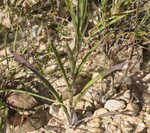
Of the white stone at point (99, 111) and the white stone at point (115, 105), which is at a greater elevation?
the white stone at point (115, 105)

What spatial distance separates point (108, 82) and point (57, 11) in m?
0.71

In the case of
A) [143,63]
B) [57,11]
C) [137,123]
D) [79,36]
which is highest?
[57,11]

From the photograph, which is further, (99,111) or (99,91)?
(99,91)

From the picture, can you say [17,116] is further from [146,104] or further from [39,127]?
[146,104]

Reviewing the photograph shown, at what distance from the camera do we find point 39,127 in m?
1.13

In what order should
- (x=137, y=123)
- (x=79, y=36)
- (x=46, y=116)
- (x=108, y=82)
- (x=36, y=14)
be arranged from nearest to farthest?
(x=79, y=36) < (x=137, y=123) < (x=46, y=116) < (x=108, y=82) < (x=36, y=14)

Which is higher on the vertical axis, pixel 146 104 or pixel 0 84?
pixel 0 84

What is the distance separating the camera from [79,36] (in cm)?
77

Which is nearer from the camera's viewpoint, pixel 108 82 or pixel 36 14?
pixel 108 82

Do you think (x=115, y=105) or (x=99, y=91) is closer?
(x=115, y=105)

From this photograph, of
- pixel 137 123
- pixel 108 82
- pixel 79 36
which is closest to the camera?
pixel 79 36

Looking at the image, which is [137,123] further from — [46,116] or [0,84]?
[0,84]

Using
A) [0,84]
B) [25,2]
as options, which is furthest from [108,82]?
[25,2]

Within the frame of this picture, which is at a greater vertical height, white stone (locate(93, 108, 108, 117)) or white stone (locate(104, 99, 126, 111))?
white stone (locate(104, 99, 126, 111))
